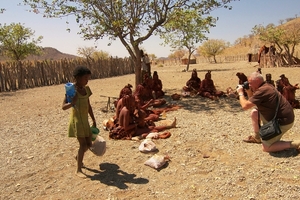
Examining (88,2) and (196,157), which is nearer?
(196,157)

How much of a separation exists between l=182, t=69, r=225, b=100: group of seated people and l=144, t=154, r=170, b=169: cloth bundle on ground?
5.26 m

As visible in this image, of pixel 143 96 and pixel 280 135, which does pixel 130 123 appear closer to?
pixel 280 135

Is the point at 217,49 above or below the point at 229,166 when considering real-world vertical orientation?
above

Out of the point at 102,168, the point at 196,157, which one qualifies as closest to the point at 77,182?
the point at 102,168

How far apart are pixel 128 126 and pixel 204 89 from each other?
15.6 feet

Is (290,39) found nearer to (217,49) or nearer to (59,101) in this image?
(59,101)

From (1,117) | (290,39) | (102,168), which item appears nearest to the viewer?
(102,168)

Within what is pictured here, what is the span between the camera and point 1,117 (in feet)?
29.6

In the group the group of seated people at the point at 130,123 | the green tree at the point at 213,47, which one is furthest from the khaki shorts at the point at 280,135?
the green tree at the point at 213,47

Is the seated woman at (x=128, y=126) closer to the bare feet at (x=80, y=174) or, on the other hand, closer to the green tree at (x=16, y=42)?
the bare feet at (x=80, y=174)

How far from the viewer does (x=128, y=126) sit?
577 centimetres

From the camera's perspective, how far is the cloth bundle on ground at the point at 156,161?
4.45 meters

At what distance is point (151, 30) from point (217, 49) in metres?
37.8

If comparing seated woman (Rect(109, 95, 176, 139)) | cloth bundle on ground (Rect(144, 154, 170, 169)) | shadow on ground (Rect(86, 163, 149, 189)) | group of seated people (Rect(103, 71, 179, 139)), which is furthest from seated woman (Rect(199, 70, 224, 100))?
shadow on ground (Rect(86, 163, 149, 189))
